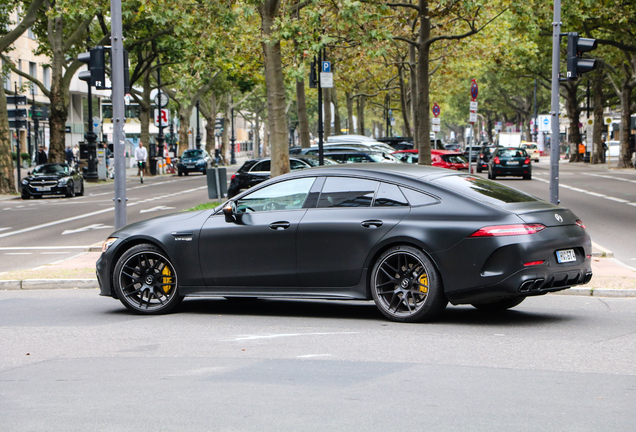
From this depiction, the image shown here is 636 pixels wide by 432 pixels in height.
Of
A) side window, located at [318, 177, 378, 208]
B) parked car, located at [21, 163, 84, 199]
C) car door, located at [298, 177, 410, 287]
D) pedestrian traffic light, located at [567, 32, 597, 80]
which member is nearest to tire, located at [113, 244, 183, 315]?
car door, located at [298, 177, 410, 287]

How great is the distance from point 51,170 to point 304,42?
50.5 feet

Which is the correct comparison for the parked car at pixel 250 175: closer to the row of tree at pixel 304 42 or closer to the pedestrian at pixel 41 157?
the row of tree at pixel 304 42

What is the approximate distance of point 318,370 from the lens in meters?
6.31

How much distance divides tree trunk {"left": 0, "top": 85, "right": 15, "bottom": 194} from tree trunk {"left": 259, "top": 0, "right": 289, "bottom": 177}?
1527 cm

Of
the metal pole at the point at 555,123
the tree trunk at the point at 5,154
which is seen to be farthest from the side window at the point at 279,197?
the tree trunk at the point at 5,154

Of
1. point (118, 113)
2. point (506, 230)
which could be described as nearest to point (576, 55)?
point (118, 113)

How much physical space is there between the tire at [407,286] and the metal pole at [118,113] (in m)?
6.37

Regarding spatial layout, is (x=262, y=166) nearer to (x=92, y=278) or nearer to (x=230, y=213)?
(x=92, y=278)

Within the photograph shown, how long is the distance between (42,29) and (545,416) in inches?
1700

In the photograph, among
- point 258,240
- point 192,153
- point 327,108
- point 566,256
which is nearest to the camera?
point 566,256

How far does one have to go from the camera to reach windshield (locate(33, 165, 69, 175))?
32688 mm

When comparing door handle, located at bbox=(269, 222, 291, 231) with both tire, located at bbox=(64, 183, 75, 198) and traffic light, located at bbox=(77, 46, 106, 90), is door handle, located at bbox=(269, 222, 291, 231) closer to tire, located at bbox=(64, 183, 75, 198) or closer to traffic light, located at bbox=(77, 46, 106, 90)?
traffic light, located at bbox=(77, 46, 106, 90)

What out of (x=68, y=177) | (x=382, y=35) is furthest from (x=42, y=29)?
(x=382, y=35)

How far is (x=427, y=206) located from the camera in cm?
801
